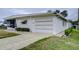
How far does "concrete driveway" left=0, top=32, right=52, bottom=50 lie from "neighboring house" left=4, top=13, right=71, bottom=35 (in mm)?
244

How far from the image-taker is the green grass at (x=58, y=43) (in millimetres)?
6344

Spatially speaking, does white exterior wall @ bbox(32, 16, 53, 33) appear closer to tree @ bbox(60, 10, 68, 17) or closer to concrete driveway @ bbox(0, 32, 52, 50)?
concrete driveway @ bbox(0, 32, 52, 50)

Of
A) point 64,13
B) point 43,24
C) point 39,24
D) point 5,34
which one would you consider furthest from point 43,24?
point 5,34

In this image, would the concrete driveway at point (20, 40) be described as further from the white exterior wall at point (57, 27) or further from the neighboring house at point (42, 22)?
the white exterior wall at point (57, 27)

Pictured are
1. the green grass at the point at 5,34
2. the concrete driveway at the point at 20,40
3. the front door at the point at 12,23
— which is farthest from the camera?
the front door at the point at 12,23

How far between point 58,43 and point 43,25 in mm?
895

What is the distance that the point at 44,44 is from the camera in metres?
6.42

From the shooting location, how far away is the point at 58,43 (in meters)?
6.49

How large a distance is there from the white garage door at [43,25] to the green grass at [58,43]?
0.36 metres

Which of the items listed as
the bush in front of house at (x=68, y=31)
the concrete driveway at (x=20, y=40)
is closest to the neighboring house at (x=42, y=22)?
the bush in front of house at (x=68, y=31)

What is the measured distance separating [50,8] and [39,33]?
1.04m

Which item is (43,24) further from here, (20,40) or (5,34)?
(5,34)
